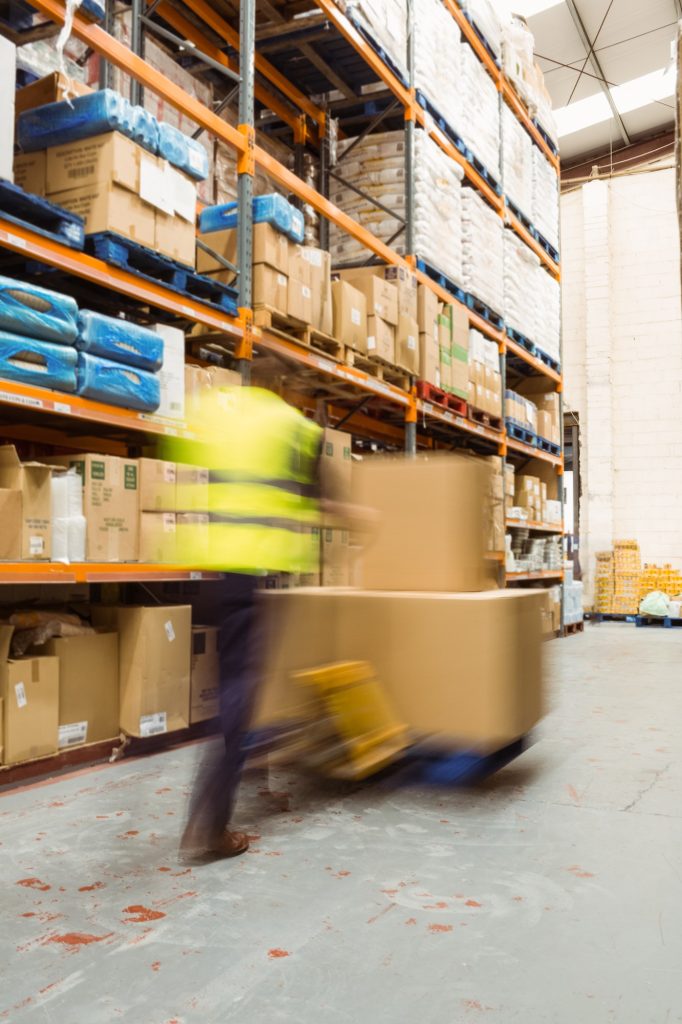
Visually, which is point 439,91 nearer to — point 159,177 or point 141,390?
point 159,177

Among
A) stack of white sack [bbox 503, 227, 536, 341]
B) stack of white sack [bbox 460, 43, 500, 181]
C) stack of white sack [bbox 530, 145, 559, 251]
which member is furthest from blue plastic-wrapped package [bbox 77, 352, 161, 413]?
stack of white sack [bbox 530, 145, 559, 251]

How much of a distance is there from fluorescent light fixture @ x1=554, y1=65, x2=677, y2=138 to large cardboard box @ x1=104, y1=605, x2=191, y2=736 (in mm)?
13915

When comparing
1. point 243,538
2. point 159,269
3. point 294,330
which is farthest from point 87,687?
point 294,330

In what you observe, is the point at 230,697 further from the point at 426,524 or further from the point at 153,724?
the point at 153,724

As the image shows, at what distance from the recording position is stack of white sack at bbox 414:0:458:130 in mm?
7227

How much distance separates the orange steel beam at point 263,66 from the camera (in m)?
6.27

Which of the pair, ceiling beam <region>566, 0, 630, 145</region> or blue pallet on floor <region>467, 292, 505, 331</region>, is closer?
blue pallet on floor <region>467, 292, 505, 331</region>

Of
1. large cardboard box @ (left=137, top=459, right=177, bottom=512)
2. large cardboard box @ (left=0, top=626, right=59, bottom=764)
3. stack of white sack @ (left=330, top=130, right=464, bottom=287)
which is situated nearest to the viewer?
large cardboard box @ (left=0, top=626, right=59, bottom=764)

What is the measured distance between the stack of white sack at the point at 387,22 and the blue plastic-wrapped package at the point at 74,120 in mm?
2768

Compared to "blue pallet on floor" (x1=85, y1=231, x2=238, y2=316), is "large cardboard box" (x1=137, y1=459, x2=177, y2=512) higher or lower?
lower

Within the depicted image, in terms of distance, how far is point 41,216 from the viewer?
380 centimetres

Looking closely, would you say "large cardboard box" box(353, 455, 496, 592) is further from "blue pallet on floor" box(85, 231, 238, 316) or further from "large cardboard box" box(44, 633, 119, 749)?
"blue pallet on floor" box(85, 231, 238, 316)

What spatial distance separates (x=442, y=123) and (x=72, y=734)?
6.41 meters

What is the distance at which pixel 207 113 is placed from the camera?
4867mm
